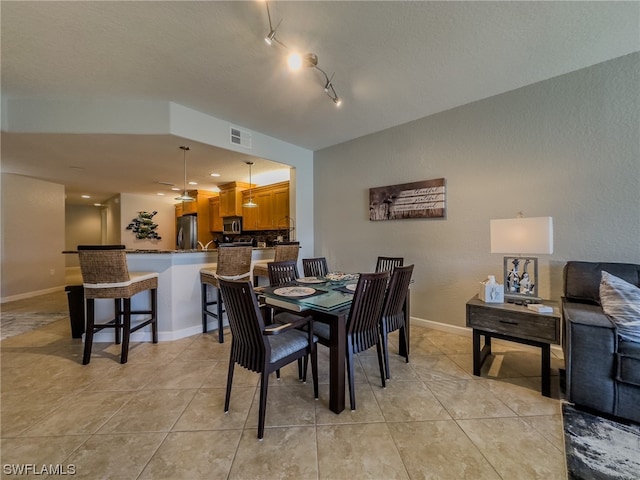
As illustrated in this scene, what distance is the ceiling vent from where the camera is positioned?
3407 millimetres

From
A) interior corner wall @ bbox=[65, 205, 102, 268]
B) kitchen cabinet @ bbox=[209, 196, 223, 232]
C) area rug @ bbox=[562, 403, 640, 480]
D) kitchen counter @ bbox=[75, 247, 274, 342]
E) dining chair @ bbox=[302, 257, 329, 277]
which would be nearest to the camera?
area rug @ bbox=[562, 403, 640, 480]

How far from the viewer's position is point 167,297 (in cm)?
301

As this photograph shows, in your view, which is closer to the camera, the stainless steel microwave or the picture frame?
the picture frame

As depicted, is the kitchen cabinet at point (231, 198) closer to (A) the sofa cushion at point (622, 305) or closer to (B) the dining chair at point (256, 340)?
(B) the dining chair at point (256, 340)

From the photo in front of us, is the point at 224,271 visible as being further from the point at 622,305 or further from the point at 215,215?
the point at 215,215

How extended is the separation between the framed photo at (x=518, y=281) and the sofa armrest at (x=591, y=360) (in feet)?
1.68

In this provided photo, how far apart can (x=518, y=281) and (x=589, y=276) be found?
47cm

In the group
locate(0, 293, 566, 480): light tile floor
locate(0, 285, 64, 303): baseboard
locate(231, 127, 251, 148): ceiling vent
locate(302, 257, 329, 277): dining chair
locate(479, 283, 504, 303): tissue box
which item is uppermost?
locate(231, 127, 251, 148): ceiling vent

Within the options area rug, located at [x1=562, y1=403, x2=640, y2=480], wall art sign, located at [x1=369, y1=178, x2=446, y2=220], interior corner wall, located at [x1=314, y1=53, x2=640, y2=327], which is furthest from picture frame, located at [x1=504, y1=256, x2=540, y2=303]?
wall art sign, located at [x1=369, y1=178, x2=446, y2=220]

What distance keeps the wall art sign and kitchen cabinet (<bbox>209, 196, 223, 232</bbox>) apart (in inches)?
155

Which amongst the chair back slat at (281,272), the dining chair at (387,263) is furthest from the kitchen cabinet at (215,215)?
the dining chair at (387,263)

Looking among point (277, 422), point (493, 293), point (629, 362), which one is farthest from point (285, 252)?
point (629, 362)

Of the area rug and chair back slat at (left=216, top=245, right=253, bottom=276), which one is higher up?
chair back slat at (left=216, top=245, right=253, bottom=276)

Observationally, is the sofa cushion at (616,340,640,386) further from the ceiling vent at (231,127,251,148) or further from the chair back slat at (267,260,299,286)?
the ceiling vent at (231,127,251,148)
